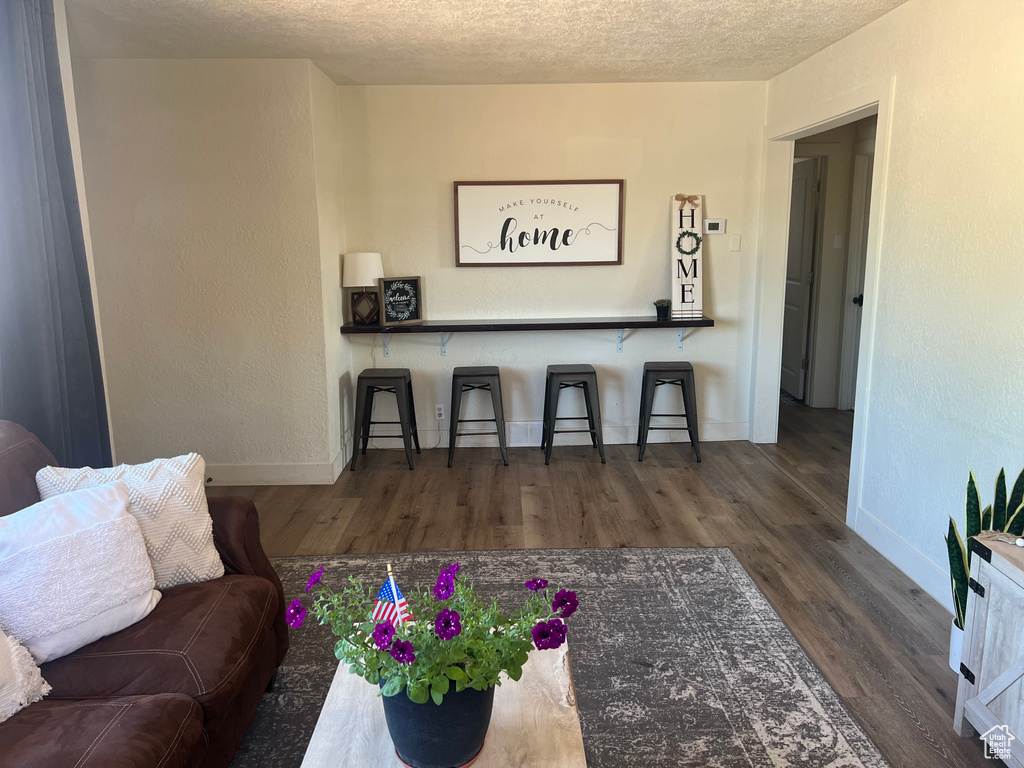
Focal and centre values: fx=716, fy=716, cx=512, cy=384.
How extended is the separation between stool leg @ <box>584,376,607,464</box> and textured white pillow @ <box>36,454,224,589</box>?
2768 mm

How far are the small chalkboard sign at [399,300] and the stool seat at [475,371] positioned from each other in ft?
1.41

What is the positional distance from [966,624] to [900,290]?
156 centimetres

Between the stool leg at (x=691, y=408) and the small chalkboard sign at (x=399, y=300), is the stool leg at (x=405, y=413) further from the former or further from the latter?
the stool leg at (x=691, y=408)

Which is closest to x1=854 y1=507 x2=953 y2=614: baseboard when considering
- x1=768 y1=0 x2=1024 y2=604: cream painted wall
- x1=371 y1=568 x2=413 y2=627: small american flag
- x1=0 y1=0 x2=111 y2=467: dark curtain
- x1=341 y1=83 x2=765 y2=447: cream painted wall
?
x1=768 y1=0 x2=1024 y2=604: cream painted wall

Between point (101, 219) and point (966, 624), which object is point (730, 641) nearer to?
point (966, 624)

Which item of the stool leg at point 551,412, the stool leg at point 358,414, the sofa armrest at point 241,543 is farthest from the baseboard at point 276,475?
the sofa armrest at point 241,543

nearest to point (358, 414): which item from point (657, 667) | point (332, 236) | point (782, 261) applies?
point (332, 236)

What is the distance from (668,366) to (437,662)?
3518 mm

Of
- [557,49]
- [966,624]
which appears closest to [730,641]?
[966,624]

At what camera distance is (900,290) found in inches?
121

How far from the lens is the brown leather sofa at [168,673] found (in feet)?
4.82

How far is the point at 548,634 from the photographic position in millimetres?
1384

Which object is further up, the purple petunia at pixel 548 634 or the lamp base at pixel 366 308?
the lamp base at pixel 366 308

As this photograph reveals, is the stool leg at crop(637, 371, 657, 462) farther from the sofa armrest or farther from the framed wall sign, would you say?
the sofa armrest
